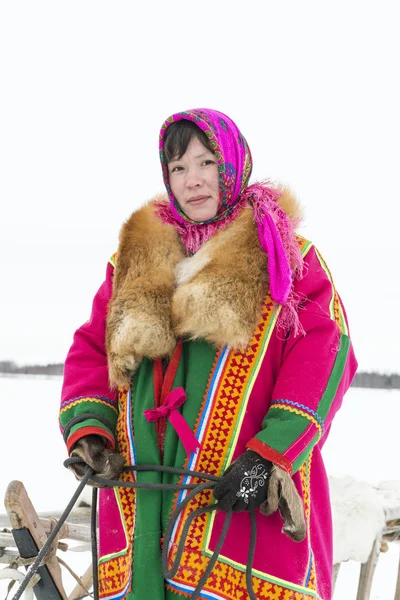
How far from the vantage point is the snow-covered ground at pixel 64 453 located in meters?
4.07

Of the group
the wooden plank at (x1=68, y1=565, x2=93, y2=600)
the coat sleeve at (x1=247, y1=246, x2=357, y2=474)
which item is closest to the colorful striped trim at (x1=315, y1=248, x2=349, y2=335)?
the coat sleeve at (x1=247, y1=246, x2=357, y2=474)

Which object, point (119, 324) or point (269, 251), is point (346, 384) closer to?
point (269, 251)

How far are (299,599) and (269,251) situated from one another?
775 millimetres

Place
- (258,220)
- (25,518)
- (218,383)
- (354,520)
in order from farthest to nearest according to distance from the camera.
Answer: (354,520) < (25,518) < (258,220) < (218,383)

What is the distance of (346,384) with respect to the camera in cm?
151

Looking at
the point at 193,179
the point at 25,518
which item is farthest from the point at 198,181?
the point at 25,518

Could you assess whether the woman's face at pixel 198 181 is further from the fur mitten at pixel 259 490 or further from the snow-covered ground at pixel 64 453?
the snow-covered ground at pixel 64 453

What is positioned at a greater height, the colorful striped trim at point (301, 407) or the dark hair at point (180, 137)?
the dark hair at point (180, 137)

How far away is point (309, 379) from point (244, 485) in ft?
0.88

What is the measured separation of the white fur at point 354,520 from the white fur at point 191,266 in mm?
1360

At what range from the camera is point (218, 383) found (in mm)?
1458

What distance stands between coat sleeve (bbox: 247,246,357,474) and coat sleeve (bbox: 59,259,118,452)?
0.41m

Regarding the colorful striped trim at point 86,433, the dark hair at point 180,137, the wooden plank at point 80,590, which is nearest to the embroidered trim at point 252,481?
the colorful striped trim at point 86,433

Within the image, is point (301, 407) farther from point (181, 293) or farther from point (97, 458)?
point (97, 458)
